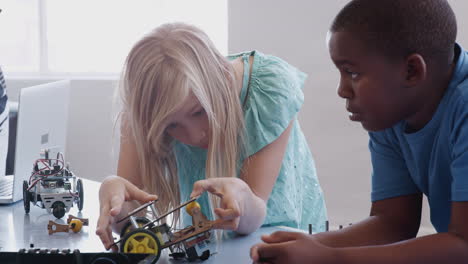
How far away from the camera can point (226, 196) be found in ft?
3.82

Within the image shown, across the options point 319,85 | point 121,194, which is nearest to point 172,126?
point 121,194

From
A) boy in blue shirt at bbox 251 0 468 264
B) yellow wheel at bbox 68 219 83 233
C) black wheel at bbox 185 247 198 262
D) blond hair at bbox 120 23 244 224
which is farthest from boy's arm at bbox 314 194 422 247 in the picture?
yellow wheel at bbox 68 219 83 233

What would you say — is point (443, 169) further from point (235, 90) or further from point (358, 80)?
point (235, 90)

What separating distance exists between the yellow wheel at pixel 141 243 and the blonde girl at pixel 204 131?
11 cm

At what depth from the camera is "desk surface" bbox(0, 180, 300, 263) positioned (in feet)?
4.01

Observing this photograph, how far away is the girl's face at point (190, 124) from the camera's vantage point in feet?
4.35

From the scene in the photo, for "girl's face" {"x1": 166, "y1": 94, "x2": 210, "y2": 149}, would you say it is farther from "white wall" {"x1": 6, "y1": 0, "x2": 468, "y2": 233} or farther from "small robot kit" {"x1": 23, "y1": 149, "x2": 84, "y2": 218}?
"white wall" {"x1": 6, "y1": 0, "x2": 468, "y2": 233}

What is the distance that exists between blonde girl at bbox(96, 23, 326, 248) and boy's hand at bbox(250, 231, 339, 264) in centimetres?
17

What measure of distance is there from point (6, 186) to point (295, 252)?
1159mm

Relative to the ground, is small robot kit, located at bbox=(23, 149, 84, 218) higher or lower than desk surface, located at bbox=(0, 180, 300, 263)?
higher

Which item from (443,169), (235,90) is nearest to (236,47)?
(235,90)

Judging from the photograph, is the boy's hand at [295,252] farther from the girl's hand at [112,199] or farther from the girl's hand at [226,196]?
the girl's hand at [112,199]

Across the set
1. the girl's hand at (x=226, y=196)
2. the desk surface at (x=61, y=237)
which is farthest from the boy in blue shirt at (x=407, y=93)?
the desk surface at (x=61, y=237)

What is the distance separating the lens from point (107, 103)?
3.51m
